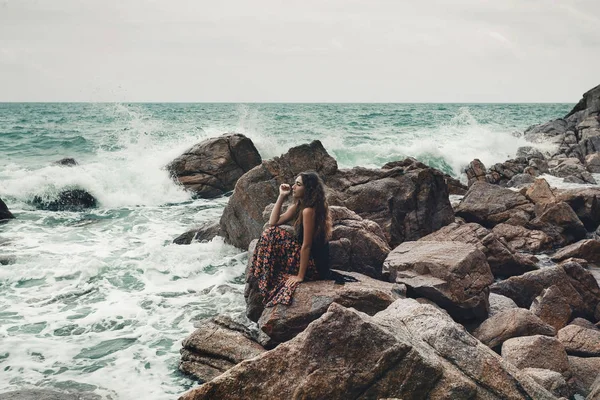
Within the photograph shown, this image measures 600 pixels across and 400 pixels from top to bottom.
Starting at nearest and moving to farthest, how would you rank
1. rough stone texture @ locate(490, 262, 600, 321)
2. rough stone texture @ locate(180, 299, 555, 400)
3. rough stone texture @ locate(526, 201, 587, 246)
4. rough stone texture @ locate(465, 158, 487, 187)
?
1. rough stone texture @ locate(180, 299, 555, 400)
2. rough stone texture @ locate(490, 262, 600, 321)
3. rough stone texture @ locate(526, 201, 587, 246)
4. rough stone texture @ locate(465, 158, 487, 187)

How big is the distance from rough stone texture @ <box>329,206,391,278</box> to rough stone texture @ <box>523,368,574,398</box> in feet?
11.2

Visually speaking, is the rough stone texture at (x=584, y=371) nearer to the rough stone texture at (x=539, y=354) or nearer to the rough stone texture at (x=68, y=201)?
the rough stone texture at (x=539, y=354)

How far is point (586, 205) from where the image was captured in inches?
499

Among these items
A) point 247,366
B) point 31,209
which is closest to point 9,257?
point 31,209

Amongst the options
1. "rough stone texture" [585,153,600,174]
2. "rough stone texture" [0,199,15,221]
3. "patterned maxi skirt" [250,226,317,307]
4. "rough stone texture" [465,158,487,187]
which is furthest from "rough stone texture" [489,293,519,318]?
"rough stone texture" [585,153,600,174]

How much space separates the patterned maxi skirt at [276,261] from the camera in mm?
6863

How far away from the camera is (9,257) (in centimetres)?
1120

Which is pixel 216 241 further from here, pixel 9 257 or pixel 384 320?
pixel 384 320

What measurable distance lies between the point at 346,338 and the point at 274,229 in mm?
3083

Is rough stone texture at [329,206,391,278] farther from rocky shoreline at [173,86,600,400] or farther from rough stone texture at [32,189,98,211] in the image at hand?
rough stone texture at [32,189,98,211]

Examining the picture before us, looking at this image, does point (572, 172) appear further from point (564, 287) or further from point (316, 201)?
point (316, 201)

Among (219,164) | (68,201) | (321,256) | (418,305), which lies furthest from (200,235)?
(418,305)

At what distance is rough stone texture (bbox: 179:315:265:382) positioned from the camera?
6164 millimetres

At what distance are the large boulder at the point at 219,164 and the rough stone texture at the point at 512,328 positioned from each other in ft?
40.7
